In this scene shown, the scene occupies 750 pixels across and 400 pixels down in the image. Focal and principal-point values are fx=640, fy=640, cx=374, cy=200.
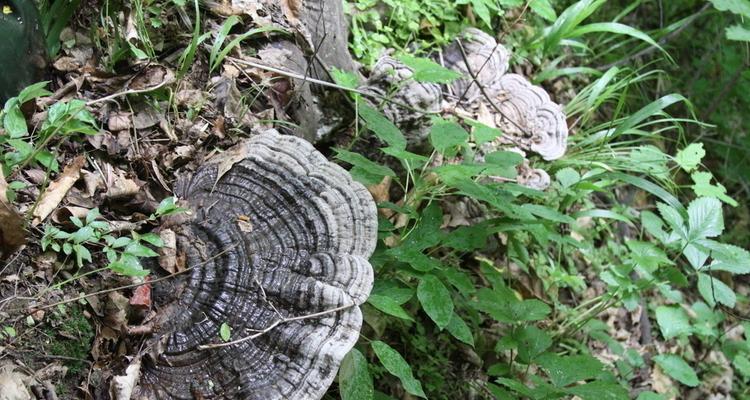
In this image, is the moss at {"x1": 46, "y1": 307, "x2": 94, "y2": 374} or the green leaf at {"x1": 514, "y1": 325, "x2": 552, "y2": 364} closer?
the moss at {"x1": 46, "y1": 307, "x2": 94, "y2": 374}

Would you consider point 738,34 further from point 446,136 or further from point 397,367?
point 397,367

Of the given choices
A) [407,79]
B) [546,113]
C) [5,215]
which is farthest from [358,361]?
[546,113]

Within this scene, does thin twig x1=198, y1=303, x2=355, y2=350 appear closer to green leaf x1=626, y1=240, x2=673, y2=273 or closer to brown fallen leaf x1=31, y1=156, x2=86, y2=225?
brown fallen leaf x1=31, y1=156, x2=86, y2=225

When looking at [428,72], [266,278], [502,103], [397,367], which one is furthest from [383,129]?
[502,103]

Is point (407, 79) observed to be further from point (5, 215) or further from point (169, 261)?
point (5, 215)

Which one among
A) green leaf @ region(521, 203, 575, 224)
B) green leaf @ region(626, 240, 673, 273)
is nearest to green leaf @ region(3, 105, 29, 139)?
green leaf @ region(521, 203, 575, 224)

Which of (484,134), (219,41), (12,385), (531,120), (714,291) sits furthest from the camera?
(531,120)

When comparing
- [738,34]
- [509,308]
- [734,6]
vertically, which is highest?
[734,6]
